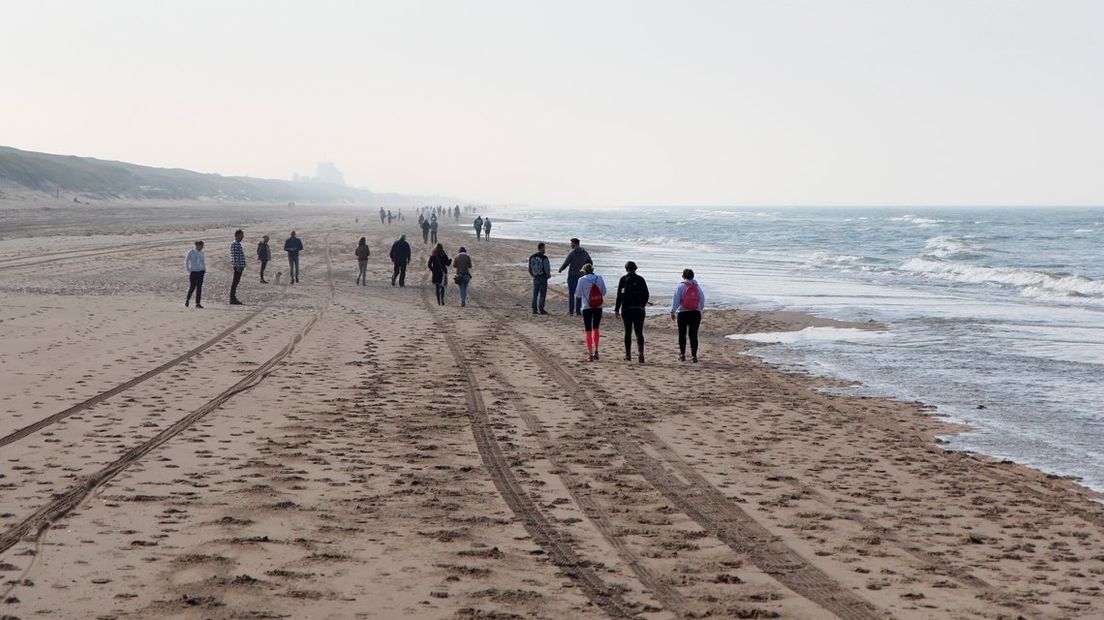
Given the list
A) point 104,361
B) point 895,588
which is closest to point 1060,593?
point 895,588

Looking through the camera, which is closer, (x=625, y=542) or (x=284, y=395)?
(x=625, y=542)

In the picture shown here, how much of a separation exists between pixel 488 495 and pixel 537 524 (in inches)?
34.0

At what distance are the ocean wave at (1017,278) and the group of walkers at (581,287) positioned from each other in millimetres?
16706

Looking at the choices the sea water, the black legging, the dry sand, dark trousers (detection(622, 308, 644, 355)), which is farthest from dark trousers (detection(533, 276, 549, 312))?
the black legging

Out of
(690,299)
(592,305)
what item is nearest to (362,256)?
(592,305)

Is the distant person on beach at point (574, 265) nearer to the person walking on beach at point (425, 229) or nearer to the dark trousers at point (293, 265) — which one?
the dark trousers at point (293, 265)

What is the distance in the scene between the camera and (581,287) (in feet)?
54.0

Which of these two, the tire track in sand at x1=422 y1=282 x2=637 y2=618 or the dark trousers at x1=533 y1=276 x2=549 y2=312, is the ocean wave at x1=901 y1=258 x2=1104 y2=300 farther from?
the tire track in sand at x1=422 y1=282 x2=637 y2=618

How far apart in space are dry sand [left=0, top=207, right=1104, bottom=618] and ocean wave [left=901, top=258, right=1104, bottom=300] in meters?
20.9

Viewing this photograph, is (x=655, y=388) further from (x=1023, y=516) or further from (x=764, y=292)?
(x=764, y=292)

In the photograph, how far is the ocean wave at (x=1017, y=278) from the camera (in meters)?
32.2

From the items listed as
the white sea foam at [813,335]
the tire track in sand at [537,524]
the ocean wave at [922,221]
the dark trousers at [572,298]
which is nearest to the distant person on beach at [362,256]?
the dark trousers at [572,298]

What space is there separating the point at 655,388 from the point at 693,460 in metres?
4.19

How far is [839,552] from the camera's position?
6879 mm
